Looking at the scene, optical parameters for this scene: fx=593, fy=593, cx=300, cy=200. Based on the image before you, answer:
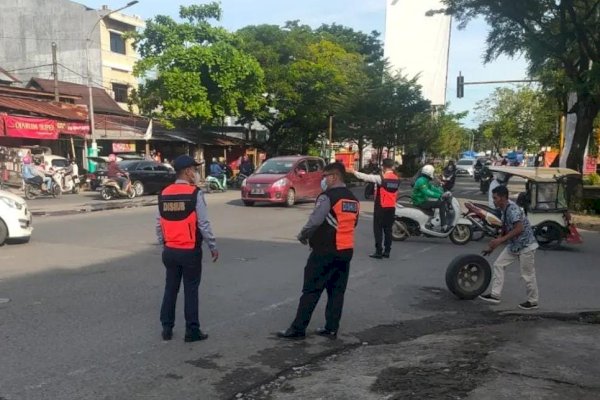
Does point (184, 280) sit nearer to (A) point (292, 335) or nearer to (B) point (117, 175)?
(A) point (292, 335)

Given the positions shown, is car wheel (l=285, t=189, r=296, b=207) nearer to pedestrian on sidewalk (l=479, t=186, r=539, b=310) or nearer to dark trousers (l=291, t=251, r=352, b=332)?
pedestrian on sidewalk (l=479, t=186, r=539, b=310)

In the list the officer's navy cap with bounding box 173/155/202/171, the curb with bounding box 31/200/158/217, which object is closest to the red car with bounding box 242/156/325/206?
the curb with bounding box 31/200/158/217

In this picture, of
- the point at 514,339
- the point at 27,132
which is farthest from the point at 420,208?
the point at 27,132

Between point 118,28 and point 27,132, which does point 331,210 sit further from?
point 118,28

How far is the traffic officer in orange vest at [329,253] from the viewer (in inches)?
217

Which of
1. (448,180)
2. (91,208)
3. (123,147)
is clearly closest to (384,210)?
(91,208)

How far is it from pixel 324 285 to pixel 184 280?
1.30m

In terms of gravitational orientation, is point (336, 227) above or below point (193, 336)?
above

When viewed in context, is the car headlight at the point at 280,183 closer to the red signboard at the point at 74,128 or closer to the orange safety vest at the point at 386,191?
the orange safety vest at the point at 386,191

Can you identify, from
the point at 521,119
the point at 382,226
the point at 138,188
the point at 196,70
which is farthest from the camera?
the point at 521,119

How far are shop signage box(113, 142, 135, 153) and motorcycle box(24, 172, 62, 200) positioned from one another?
9.30m

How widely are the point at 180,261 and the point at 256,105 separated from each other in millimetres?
27562

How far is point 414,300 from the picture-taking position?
7289mm

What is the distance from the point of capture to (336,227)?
5520mm
